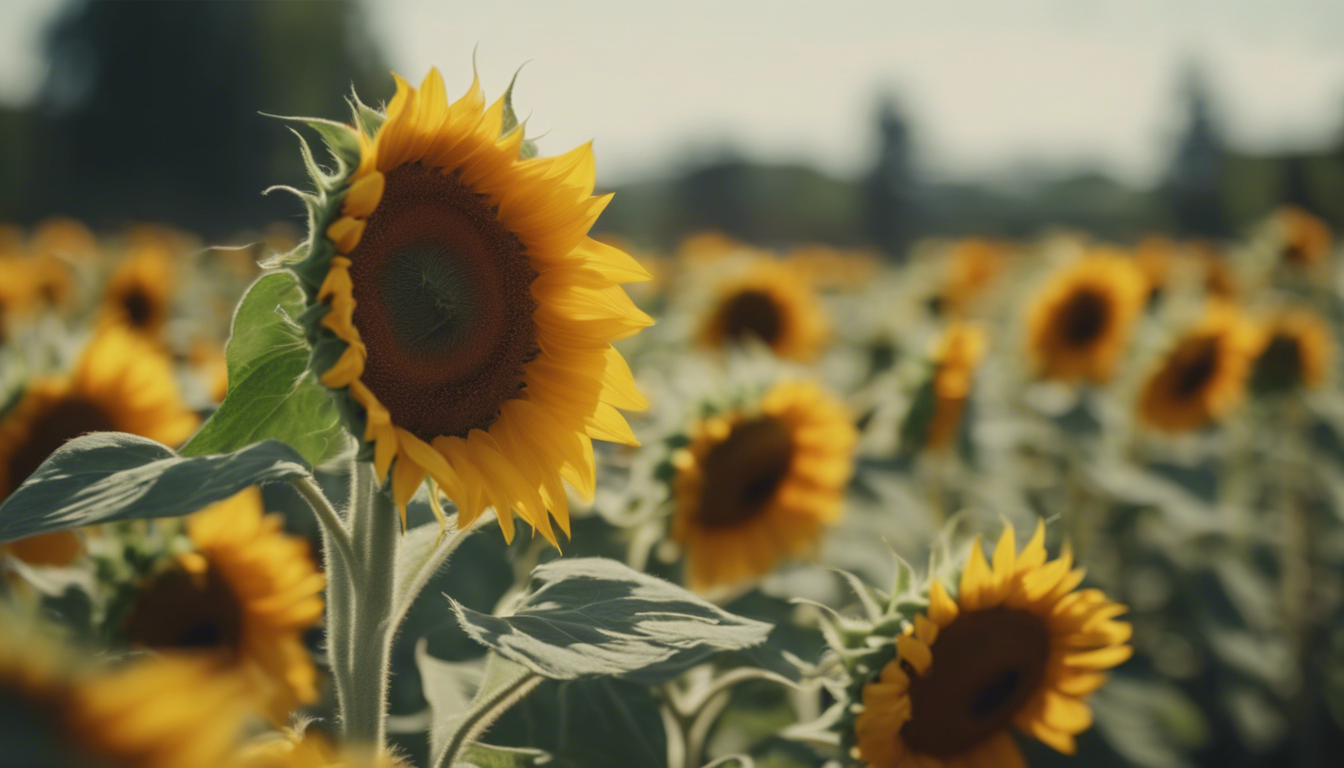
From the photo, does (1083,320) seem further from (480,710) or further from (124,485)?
(124,485)

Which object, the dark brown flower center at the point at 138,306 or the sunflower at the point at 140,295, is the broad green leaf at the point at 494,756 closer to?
the sunflower at the point at 140,295

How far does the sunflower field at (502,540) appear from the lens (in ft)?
3.05

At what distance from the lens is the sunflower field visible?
3.05 feet

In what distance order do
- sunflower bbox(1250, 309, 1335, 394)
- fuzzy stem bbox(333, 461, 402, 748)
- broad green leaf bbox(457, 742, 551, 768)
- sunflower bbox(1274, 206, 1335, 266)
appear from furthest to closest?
sunflower bbox(1274, 206, 1335, 266)
sunflower bbox(1250, 309, 1335, 394)
broad green leaf bbox(457, 742, 551, 768)
fuzzy stem bbox(333, 461, 402, 748)

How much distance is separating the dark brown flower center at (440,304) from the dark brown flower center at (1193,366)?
3.65 m

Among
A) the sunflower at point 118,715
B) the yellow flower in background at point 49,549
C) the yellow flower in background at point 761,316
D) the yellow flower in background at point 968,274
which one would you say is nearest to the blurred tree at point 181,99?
the yellow flower in background at point 968,274

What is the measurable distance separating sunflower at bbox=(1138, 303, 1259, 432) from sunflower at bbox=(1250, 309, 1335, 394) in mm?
59

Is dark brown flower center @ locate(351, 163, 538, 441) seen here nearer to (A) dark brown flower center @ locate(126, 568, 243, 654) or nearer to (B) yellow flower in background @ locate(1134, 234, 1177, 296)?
(A) dark brown flower center @ locate(126, 568, 243, 654)

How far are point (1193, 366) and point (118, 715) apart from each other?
442 centimetres

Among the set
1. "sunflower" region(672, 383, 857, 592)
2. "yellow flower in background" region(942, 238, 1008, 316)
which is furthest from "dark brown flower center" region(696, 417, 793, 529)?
"yellow flower in background" region(942, 238, 1008, 316)

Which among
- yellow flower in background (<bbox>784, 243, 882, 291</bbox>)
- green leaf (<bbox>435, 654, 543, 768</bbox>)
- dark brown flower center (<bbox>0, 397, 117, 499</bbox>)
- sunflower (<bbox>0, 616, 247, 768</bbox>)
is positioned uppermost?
sunflower (<bbox>0, 616, 247, 768</bbox>)

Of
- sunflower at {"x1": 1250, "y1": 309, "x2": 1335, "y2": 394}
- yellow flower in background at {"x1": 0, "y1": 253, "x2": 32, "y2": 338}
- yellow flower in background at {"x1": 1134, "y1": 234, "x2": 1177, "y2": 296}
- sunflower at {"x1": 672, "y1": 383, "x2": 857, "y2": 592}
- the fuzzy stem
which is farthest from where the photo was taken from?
yellow flower in background at {"x1": 1134, "y1": 234, "x2": 1177, "y2": 296}

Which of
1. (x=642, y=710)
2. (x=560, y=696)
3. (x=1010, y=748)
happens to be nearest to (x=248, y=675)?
(x=560, y=696)

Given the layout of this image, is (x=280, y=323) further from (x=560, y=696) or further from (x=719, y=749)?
(x=719, y=749)
